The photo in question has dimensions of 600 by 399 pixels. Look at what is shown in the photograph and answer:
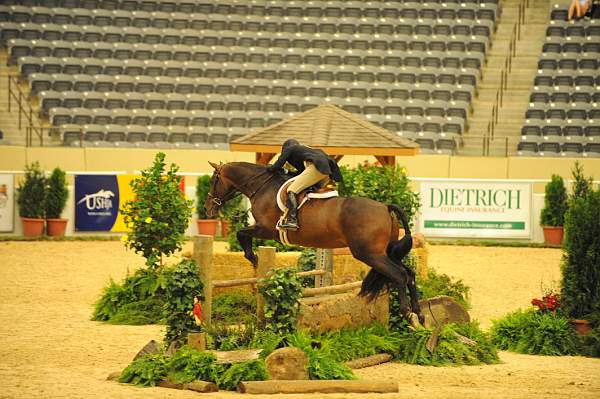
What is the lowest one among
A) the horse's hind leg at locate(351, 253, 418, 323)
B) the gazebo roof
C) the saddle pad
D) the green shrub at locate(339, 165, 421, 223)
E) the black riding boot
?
the horse's hind leg at locate(351, 253, 418, 323)

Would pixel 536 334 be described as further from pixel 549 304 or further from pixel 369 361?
pixel 369 361

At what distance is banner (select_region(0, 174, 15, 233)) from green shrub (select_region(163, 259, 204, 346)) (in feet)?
47.2

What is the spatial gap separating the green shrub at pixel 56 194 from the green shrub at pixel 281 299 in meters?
14.2

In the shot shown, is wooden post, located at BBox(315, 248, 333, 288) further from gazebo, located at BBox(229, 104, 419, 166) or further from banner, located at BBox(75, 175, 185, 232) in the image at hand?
banner, located at BBox(75, 175, 185, 232)

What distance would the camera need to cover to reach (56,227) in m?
23.6

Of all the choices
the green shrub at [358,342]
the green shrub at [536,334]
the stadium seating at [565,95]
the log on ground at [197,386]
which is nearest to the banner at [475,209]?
the stadium seating at [565,95]

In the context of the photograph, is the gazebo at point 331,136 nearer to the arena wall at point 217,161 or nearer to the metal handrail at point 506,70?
the arena wall at point 217,161

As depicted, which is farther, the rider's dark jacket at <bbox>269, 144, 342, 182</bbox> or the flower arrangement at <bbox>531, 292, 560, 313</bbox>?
the flower arrangement at <bbox>531, 292, 560, 313</bbox>

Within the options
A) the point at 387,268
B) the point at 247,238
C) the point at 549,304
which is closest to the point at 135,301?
the point at 247,238

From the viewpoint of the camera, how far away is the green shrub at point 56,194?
76.6 ft

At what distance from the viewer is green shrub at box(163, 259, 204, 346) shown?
10227 mm

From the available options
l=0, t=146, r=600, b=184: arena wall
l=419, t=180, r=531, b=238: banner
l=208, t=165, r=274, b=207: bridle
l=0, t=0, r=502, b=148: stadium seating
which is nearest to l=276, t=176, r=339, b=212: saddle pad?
l=208, t=165, r=274, b=207: bridle

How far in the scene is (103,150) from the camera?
87.1 feet

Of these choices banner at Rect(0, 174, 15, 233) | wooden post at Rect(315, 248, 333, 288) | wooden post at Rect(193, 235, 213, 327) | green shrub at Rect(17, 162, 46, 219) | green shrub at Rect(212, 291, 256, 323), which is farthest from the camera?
banner at Rect(0, 174, 15, 233)
